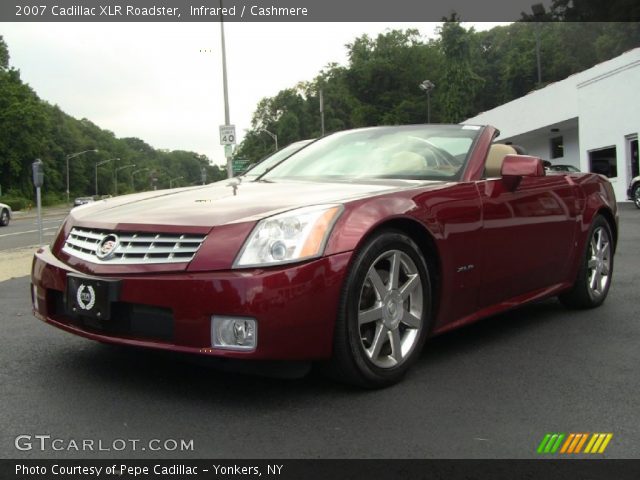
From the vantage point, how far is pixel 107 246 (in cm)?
305

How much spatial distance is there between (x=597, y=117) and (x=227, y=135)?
13.1 meters

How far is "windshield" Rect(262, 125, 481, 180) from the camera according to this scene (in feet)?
12.7

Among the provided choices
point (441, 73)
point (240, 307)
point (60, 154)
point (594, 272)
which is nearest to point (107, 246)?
point (240, 307)

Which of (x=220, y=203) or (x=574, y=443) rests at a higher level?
(x=220, y=203)

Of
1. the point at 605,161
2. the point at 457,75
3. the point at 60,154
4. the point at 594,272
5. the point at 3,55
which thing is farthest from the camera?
the point at 60,154

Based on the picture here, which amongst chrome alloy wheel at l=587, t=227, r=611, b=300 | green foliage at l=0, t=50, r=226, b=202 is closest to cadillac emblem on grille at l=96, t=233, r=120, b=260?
chrome alloy wheel at l=587, t=227, r=611, b=300

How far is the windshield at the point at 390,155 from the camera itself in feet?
12.7

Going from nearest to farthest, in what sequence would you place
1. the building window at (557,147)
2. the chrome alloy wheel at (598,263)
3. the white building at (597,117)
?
1. the chrome alloy wheel at (598,263)
2. the white building at (597,117)
3. the building window at (557,147)

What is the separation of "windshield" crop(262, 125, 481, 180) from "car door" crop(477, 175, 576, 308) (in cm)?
29

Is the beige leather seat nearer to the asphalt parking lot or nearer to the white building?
the asphalt parking lot

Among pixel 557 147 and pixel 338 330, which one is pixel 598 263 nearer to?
pixel 338 330

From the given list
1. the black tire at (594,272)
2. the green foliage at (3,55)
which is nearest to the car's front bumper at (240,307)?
the black tire at (594,272)

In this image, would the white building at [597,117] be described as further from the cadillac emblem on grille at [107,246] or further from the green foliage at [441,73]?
the green foliage at [441,73]

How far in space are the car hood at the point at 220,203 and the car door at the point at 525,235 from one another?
0.55 m
